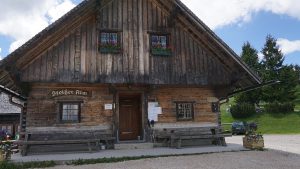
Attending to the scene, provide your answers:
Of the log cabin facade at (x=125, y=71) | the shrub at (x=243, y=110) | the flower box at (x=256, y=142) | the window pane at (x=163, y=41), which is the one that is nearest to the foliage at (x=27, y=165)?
the log cabin facade at (x=125, y=71)

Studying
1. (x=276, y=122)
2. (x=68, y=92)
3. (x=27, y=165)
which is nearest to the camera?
(x=27, y=165)

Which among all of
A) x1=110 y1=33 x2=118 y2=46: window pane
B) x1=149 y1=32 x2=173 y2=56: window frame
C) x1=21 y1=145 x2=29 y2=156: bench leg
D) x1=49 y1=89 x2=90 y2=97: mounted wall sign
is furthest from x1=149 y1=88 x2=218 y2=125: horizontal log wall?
x1=21 y1=145 x2=29 y2=156: bench leg

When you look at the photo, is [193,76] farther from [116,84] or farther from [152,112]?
[116,84]

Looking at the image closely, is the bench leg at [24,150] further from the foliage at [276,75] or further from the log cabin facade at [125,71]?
the foliage at [276,75]

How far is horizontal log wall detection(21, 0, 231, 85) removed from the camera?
1473 centimetres

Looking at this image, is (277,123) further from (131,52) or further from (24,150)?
(24,150)

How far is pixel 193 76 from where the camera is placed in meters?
16.3

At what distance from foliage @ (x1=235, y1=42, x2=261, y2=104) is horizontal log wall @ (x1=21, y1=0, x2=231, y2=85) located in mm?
31416

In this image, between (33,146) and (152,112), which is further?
(152,112)

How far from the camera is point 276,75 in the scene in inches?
1847

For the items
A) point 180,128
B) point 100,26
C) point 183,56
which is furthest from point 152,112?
point 100,26

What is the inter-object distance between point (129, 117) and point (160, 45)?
12.5 feet

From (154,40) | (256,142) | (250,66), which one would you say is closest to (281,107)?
(250,66)

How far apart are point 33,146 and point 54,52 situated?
160 inches
